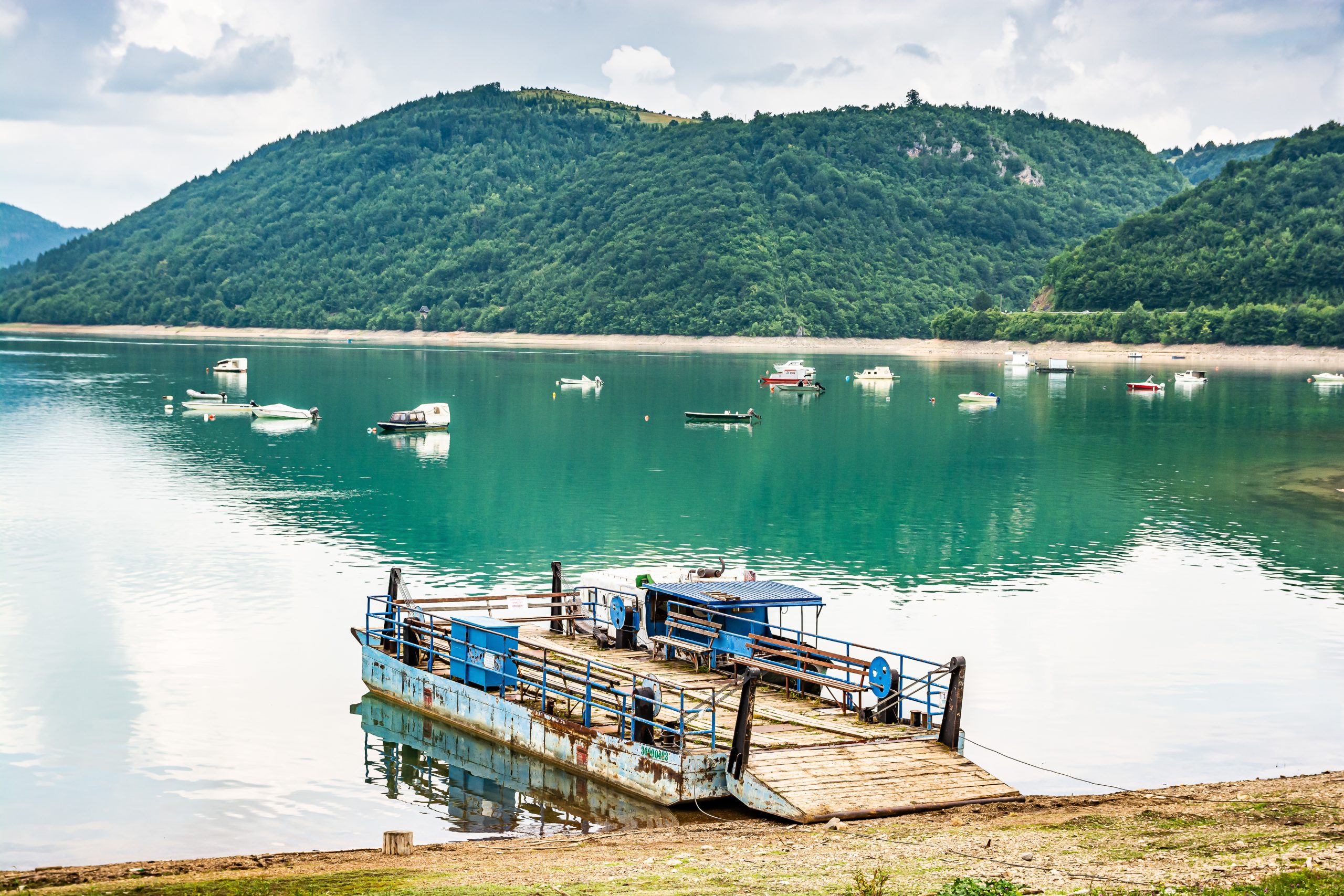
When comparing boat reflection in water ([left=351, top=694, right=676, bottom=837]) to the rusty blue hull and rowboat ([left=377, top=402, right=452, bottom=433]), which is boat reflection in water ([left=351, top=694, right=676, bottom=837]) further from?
rowboat ([left=377, top=402, right=452, bottom=433])

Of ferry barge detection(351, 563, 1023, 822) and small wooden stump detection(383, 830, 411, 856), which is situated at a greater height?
ferry barge detection(351, 563, 1023, 822)

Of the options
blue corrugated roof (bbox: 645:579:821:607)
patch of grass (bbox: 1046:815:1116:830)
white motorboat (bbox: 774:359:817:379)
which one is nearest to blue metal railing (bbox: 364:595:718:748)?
blue corrugated roof (bbox: 645:579:821:607)

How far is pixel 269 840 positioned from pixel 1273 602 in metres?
31.5

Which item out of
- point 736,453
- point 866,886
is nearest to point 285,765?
point 866,886

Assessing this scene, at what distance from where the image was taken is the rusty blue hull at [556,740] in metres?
21.4

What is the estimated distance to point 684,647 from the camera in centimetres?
2659

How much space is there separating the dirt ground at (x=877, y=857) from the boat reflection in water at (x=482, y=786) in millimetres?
1230

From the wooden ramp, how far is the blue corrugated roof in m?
4.94

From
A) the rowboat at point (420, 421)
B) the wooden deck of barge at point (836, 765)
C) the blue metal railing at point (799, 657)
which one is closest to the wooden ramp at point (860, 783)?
the wooden deck of barge at point (836, 765)

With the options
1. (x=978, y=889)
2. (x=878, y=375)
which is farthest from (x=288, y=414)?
(x=978, y=889)

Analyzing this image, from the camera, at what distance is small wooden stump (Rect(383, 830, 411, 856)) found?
723 inches

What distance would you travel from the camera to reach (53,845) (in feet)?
67.0

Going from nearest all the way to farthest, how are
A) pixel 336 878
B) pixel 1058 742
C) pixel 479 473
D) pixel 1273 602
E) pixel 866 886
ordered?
pixel 866 886 → pixel 336 878 → pixel 1058 742 → pixel 1273 602 → pixel 479 473

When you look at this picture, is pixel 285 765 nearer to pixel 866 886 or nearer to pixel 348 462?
pixel 866 886
